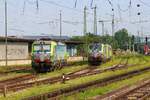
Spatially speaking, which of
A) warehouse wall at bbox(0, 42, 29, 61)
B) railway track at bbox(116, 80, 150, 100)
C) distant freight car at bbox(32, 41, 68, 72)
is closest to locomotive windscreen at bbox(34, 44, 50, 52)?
distant freight car at bbox(32, 41, 68, 72)

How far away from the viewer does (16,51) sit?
207 ft

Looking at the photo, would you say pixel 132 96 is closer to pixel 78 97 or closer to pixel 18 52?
pixel 78 97

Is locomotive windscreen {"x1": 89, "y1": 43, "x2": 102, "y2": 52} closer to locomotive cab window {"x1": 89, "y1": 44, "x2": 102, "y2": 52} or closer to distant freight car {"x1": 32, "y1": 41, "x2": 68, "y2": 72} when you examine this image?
locomotive cab window {"x1": 89, "y1": 44, "x2": 102, "y2": 52}

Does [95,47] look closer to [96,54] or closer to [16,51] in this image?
[96,54]

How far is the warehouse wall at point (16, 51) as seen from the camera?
59.2m

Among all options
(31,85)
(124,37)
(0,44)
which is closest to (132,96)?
(31,85)

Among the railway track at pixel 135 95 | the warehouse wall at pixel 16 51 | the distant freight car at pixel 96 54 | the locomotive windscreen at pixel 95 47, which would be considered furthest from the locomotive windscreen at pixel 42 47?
the warehouse wall at pixel 16 51

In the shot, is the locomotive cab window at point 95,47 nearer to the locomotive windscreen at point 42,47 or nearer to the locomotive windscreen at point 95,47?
the locomotive windscreen at point 95,47

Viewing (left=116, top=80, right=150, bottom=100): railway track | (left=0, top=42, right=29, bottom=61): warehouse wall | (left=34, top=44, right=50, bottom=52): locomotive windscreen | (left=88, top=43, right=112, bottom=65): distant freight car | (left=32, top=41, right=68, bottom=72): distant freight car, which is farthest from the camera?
(left=0, top=42, right=29, bottom=61): warehouse wall

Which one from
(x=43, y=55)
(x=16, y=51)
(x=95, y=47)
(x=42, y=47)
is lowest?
(x=16, y=51)

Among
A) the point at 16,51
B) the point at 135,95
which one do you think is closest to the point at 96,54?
the point at 16,51

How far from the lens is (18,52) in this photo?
6362 centimetres

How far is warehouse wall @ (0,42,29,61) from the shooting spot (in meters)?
59.2

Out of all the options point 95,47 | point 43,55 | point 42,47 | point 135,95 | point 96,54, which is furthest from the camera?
point 95,47
